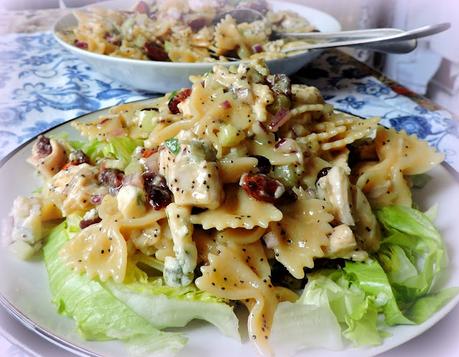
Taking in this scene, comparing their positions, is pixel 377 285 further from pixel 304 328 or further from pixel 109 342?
pixel 109 342

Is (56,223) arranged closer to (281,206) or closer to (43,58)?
(281,206)

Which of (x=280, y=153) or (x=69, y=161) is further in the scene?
(x=69, y=161)

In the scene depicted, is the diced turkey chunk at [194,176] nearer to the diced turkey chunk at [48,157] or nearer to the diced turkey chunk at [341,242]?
the diced turkey chunk at [341,242]

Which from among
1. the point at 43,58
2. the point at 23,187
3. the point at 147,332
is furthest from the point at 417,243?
the point at 43,58

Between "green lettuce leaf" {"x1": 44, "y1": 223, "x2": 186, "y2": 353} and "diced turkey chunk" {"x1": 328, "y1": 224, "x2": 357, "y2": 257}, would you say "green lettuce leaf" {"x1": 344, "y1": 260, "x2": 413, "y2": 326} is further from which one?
"green lettuce leaf" {"x1": 44, "y1": 223, "x2": 186, "y2": 353}

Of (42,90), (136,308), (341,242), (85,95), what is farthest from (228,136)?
(42,90)

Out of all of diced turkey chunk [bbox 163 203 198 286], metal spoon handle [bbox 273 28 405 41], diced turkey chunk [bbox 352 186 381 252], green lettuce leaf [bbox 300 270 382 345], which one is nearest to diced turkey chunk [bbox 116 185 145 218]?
diced turkey chunk [bbox 163 203 198 286]

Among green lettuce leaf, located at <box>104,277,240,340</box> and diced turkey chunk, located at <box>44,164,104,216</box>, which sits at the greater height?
diced turkey chunk, located at <box>44,164,104,216</box>
